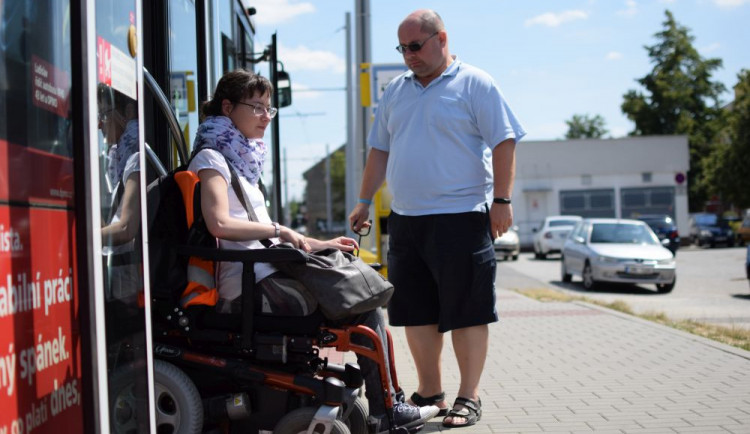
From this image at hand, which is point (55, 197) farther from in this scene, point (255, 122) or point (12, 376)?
point (255, 122)

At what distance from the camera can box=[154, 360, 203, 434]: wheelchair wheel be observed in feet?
11.7

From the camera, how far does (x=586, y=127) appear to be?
101375mm

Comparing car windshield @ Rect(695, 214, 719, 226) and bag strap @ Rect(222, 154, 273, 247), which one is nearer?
bag strap @ Rect(222, 154, 273, 247)

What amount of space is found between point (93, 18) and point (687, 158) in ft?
166

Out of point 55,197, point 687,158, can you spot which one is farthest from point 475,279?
point 687,158

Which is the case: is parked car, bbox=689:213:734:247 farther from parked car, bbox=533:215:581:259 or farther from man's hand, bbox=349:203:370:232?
man's hand, bbox=349:203:370:232

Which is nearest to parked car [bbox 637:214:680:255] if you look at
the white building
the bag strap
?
the white building

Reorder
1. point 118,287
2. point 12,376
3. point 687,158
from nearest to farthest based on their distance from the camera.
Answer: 1. point 12,376
2. point 118,287
3. point 687,158

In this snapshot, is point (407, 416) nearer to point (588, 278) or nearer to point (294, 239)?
point (294, 239)

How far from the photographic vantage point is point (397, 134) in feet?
16.6

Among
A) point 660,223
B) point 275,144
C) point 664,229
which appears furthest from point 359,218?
point 660,223

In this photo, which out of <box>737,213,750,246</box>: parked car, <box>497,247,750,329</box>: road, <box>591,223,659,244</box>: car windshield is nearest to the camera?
<box>497,247,750,329</box>: road

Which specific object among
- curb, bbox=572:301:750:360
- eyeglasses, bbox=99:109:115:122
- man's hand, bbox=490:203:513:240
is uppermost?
eyeglasses, bbox=99:109:115:122

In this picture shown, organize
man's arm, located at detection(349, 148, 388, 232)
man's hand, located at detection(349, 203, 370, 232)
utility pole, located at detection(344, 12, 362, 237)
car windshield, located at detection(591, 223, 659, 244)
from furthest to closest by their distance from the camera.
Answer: utility pole, located at detection(344, 12, 362, 237) → car windshield, located at detection(591, 223, 659, 244) → man's arm, located at detection(349, 148, 388, 232) → man's hand, located at detection(349, 203, 370, 232)
